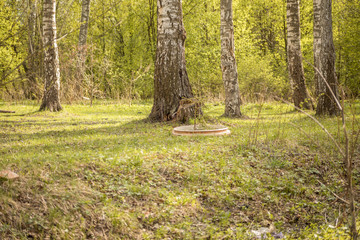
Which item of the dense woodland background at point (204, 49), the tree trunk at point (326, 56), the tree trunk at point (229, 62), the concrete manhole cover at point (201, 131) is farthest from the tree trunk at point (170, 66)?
the dense woodland background at point (204, 49)

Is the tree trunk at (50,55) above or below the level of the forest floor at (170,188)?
above

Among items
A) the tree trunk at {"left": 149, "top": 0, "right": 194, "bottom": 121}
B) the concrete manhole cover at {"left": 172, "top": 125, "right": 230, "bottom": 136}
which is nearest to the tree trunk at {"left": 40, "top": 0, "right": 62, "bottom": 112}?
the tree trunk at {"left": 149, "top": 0, "right": 194, "bottom": 121}

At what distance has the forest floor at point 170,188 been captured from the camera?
13.3 feet

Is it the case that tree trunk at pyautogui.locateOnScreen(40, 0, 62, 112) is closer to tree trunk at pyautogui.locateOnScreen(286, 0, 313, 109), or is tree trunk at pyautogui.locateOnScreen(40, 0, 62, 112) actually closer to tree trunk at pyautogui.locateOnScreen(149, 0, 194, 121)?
tree trunk at pyautogui.locateOnScreen(149, 0, 194, 121)

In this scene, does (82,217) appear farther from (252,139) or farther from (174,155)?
(252,139)

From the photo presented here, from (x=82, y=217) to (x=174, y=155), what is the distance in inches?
101

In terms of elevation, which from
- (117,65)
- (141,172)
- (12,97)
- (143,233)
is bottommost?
(143,233)

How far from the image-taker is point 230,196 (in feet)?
17.3

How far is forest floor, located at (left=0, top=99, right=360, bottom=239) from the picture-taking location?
4.05 meters

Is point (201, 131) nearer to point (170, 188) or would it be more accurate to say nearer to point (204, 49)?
point (170, 188)

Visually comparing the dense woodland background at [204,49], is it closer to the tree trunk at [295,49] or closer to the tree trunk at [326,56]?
the tree trunk at [295,49]

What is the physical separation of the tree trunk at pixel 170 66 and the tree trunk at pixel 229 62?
2783 millimetres

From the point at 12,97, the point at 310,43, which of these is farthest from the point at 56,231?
the point at 310,43

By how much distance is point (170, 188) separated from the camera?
5188 mm
